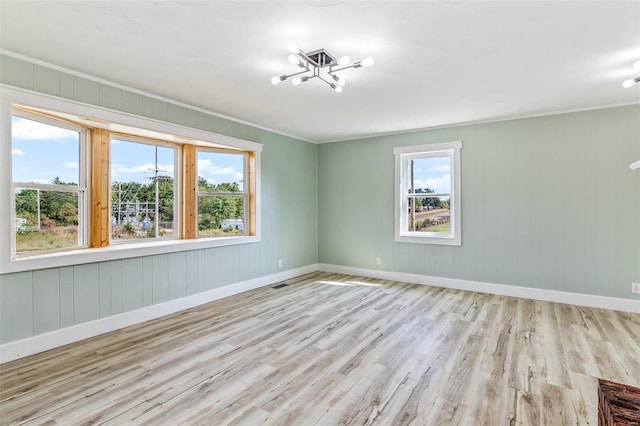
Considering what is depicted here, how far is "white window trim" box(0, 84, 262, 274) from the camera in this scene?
2.67 metres

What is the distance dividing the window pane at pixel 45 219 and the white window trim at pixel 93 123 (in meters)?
0.13

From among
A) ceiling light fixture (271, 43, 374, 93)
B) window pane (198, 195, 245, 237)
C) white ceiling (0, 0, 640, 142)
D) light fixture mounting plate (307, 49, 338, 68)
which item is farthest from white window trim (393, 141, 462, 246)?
light fixture mounting plate (307, 49, 338, 68)

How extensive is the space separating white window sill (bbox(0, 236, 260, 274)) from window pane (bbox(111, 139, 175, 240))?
202mm

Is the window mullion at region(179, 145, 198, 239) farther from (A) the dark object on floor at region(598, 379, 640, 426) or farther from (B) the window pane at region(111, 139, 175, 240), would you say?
(A) the dark object on floor at region(598, 379, 640, 426)

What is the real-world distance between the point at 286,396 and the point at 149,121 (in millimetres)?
3263

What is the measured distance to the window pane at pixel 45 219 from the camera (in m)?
2.93

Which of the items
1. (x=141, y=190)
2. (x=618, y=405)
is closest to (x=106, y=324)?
(x=141, y=190)

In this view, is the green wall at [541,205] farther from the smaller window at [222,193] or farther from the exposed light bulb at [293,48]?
the exposed light bulb at [293,48]

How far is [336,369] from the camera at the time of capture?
2.61 metres

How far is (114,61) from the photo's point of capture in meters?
2.86

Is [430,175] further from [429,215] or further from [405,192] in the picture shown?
[429,215]

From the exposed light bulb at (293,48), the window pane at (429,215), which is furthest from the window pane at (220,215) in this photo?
the window pane at (429,215)

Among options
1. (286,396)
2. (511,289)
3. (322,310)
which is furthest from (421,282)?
(286,396)

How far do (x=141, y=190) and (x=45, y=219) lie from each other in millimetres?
1045
